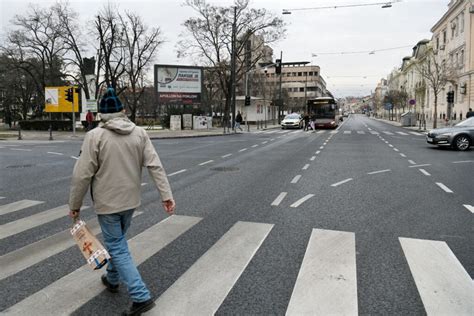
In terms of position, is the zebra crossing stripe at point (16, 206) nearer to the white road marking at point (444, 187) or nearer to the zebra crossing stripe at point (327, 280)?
the zebra crossing stripe at point (327, 280)

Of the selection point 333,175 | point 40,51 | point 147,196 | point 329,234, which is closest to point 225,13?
point 40,51

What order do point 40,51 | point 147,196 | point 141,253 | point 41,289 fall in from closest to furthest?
point 41,289, point 141,253, point 147,196, point 40,51

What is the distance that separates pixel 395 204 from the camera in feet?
23.7

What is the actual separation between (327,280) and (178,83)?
119ft

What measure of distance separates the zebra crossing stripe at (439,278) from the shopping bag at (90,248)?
2775 mm

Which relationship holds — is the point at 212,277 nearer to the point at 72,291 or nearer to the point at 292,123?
the point at 72,291

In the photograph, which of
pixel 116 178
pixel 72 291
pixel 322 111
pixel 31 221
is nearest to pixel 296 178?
pixel 31 221

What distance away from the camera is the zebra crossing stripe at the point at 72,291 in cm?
338

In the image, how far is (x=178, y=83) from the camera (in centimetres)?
3866

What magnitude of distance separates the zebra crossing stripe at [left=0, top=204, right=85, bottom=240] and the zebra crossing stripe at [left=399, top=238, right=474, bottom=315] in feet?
17.1

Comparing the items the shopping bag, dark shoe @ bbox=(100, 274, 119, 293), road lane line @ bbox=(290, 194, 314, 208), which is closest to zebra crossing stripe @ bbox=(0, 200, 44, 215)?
dark shoe @ bbox=(100, 274, 119, 293)

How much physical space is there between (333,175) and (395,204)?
3.49 m

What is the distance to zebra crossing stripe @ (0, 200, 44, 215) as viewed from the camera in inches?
272

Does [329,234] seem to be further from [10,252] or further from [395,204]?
[10,252]
